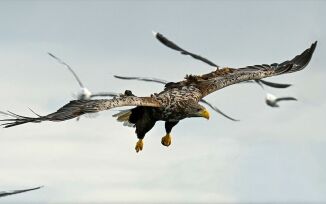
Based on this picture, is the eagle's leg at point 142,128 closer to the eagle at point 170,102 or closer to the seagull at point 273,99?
the eagle at point 170,102

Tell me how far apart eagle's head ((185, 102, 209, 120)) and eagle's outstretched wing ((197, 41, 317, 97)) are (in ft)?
5.64

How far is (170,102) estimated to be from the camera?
993 inches

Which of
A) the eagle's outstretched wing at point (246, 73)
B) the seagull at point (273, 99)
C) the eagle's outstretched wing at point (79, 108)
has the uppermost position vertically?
the eagle's outstretched wing at point (246, 73)

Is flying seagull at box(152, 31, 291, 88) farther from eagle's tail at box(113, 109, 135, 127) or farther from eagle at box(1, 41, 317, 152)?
eagle's tail at box(113, 109, 135, 127)

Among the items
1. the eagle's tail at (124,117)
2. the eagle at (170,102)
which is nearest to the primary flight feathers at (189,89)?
the eagle at (170,102)

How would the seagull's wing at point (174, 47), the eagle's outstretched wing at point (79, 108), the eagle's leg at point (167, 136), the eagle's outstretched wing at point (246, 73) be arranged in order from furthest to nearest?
the eagle's outstretched wing at point (246, 73)
the seagull's wing at point (174, 47)
the eagle's leg at point (167, 136)
the eagle's outstretched wing at point (79, 108)

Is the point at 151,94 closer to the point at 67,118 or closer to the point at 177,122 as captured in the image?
the point at 177,122

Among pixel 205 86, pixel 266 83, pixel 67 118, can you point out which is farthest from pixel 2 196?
pixel 266 83

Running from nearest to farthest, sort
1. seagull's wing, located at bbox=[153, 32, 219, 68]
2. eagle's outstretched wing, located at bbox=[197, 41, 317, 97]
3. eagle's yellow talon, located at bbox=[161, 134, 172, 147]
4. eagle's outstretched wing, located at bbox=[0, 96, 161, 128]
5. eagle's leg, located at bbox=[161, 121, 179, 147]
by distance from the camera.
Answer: eagle's outstretched wing, located at bbox=[0, 96, 161, 128]
eagle's leg, located at bbox=[161, 121, 179, 147]
eagle's yellow talon, located at bbox=[161, 134, 172, 147]
seagull's wing, located at bbox=[153, 32, 219, 68]
eagle's outstretched wing, located at bbox=[197, 41, 317, 97]

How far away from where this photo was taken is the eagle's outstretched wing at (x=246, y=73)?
90.1ft

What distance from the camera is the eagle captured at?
891 inches

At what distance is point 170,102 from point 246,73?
4188mm

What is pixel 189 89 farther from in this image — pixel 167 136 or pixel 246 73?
pixel 246 73

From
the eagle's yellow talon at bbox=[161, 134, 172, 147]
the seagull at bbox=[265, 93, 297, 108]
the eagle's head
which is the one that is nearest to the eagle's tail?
the eagle's yellow talon at bbox=[161, 134, 172, 147]
